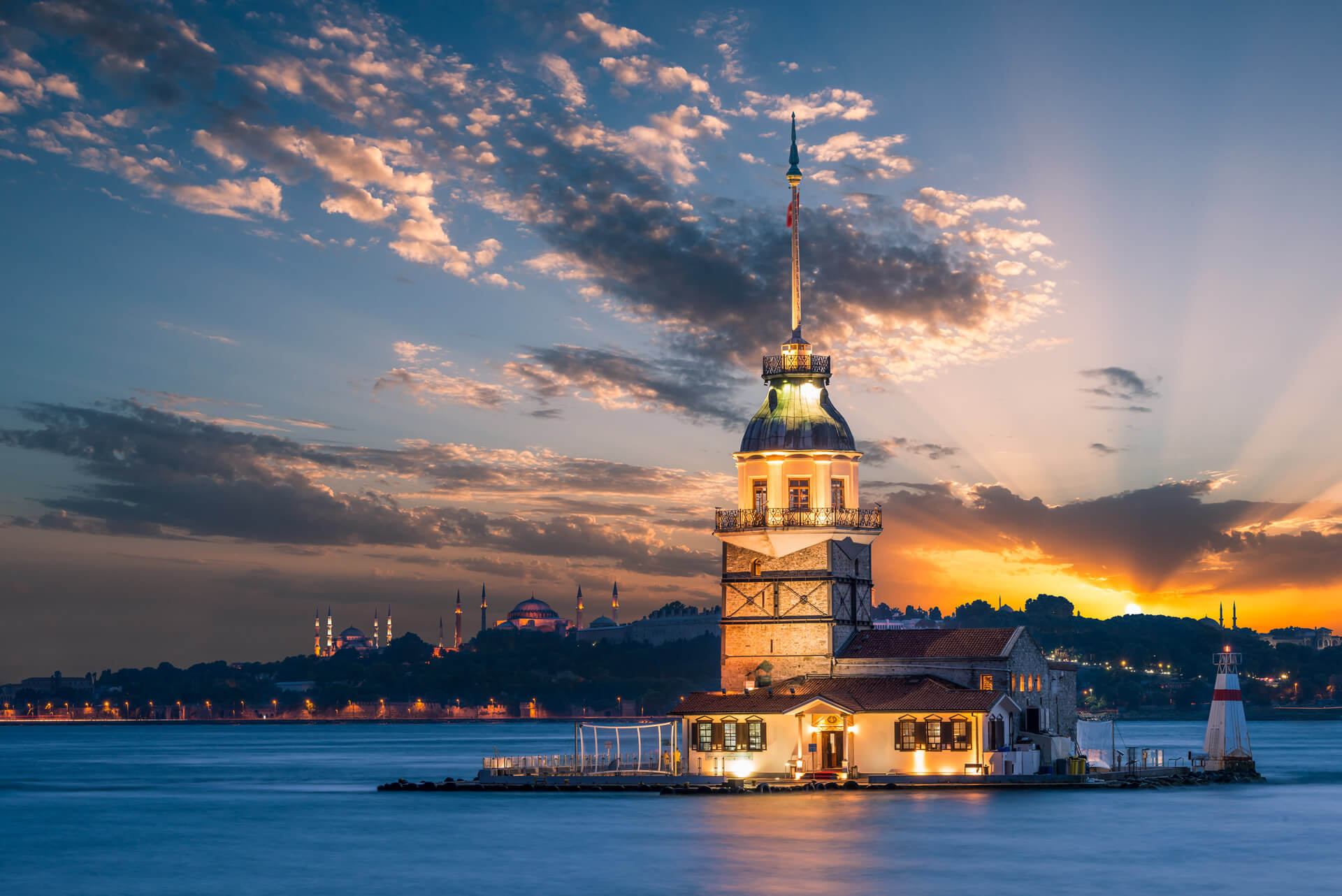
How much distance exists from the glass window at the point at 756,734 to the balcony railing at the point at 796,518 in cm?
964

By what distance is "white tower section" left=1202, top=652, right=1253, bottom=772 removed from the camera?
82.6m

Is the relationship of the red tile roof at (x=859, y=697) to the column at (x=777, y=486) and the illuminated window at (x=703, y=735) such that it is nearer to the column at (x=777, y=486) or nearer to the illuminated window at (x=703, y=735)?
the illuminated window at (x=703, y=735)

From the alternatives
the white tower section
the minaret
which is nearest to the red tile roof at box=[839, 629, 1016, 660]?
the minaret

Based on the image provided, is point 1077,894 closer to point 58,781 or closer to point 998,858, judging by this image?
point 998,858

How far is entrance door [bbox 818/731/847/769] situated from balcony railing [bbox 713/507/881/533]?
9.99 m

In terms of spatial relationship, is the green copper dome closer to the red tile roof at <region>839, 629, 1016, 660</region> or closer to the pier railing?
the red tile roof at <region>839, 629, 1016, 660</region>

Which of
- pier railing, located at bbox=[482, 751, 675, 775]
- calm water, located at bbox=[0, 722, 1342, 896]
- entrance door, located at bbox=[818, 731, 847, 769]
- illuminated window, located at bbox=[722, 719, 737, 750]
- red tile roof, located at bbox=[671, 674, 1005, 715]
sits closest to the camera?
calm water, located at bbox=[0, 722, 1342, 896]

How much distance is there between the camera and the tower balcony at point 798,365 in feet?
271

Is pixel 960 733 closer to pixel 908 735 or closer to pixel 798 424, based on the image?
pixel 908 735

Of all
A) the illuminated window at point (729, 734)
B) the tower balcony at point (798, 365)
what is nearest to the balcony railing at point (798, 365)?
the tower balcony at point (798, 365)

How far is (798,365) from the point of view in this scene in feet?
271

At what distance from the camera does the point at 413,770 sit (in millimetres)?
134875

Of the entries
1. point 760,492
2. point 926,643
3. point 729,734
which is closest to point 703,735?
point 729,734

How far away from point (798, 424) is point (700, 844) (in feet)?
91.2
